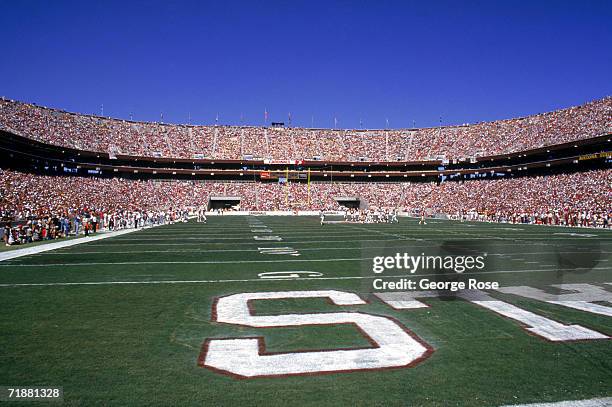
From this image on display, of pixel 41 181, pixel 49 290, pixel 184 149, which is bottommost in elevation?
pixel 49 290

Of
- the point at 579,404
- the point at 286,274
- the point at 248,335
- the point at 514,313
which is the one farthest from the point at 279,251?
the point at 579,404

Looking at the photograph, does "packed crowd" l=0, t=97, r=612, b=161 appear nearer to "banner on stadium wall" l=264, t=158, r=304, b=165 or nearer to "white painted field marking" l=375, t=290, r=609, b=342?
"banner on stadium wall" l=264, t=158, r=304, b=165

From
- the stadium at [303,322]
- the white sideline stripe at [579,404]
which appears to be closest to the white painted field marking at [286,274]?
the stadium at [303,322]

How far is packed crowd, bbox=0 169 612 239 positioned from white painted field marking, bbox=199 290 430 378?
1766cm

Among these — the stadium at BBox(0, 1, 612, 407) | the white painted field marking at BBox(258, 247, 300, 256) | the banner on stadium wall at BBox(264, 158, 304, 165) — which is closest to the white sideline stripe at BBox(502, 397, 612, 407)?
the stadium at BBox(0, 1, 612, 407)

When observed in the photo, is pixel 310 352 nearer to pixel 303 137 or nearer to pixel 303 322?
pixel 303 322

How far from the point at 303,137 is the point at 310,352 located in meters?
71.2

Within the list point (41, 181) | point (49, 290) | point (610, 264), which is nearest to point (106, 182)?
point (41, 181)

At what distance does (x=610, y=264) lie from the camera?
40.2ft

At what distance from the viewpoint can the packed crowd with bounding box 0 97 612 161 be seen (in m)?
52.2

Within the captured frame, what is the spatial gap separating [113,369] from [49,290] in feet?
16.5

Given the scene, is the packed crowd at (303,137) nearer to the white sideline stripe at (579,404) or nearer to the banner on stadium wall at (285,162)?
the banner on stadium wall at (285,162)

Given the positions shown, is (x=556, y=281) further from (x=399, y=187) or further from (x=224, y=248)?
(x=399, y=187)

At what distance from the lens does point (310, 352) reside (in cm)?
495
